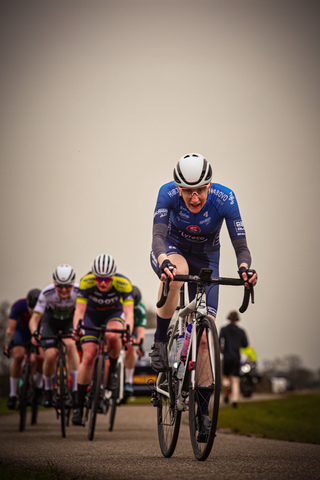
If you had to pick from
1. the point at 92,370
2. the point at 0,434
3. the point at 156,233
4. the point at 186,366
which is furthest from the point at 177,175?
the point at 0,434

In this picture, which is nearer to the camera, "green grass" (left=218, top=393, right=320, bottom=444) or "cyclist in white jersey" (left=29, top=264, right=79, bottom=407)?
"green grass" (left=218, top=393, right=320, bottom=444)

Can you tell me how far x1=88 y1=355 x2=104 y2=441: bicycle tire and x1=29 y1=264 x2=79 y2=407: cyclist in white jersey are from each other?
1.46m

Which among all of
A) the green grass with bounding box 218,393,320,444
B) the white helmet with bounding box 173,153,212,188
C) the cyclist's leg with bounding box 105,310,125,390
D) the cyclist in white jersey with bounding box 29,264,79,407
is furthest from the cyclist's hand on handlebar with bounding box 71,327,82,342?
the white helmet with bounding box 173,153,212,188

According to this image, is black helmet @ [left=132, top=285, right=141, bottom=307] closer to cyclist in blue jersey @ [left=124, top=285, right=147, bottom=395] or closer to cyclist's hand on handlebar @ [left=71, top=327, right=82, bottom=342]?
cyclist in blue jersey @ [left=124, top=285, right=147, bottom=395]

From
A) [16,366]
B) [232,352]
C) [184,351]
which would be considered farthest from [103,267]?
[232,352]

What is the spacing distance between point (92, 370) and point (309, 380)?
5048 inches

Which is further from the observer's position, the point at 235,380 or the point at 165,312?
the point at 235,380

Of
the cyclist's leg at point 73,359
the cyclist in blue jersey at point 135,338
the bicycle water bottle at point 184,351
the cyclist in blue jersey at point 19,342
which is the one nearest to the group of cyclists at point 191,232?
the bicycle water bottle at point 184,351

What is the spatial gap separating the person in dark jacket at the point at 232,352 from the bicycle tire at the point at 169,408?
34.2 feet

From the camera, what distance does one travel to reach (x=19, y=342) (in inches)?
535

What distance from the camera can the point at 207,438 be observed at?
229 inches

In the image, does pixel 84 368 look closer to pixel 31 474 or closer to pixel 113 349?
pixel 113 349

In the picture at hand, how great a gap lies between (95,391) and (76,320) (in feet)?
3.81

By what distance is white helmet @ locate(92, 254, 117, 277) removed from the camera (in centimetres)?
1080
